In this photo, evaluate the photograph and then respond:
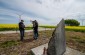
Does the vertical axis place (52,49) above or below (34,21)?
below

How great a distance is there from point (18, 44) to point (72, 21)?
82.6 meters

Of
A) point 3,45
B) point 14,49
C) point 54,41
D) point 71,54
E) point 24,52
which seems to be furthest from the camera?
point 3,45

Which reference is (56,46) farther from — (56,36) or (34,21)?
(34,21)

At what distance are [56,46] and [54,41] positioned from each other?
1.24 feet

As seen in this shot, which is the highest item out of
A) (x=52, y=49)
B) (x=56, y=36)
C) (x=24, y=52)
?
(x=56, y=36)

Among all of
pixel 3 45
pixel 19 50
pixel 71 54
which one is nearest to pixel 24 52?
pixel 19 50

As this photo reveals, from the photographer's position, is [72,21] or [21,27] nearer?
[21,27]

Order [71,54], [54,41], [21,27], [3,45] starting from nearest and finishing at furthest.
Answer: [54,41] < [71,54] < [3,45] < [21,27]

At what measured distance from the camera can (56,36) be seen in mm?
6902

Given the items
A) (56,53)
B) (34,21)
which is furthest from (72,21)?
(56,53)

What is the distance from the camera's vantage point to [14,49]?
1098cm

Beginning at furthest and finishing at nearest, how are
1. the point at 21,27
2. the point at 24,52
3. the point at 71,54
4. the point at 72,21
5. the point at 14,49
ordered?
1. the point at 72,21
2. the point at 21,27
3. the point at 14,49
4. the point at 24,52
5. the point at 71,54

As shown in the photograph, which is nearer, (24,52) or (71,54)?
(71,54)

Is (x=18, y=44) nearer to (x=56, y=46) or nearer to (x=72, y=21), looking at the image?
(x=56, y=46)
